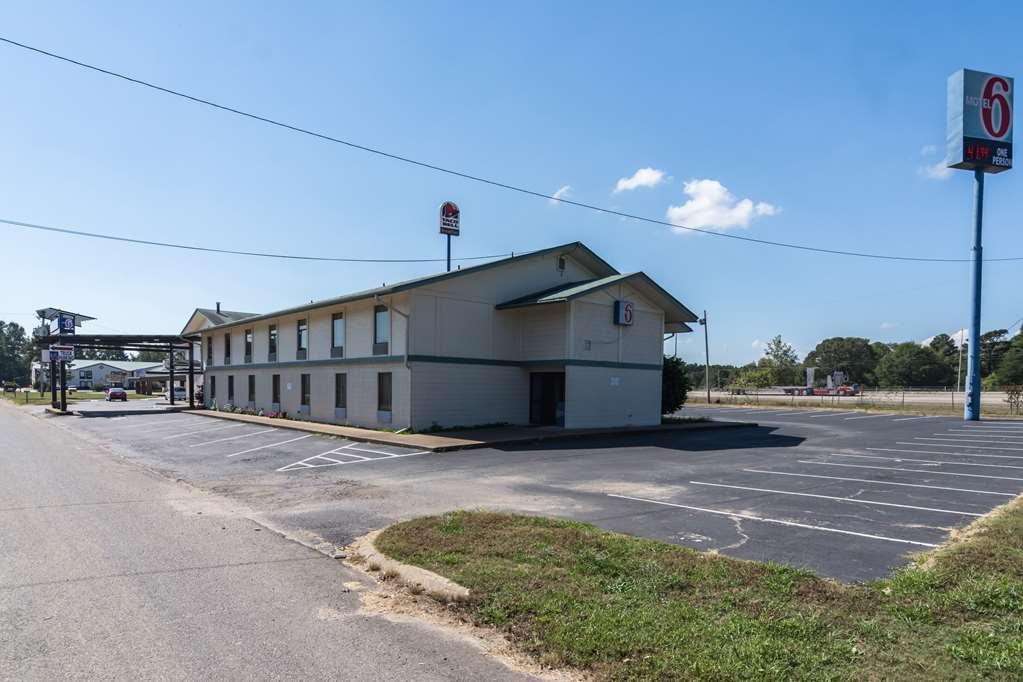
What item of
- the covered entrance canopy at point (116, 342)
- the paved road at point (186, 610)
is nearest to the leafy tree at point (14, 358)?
the covered entrance canopy at point (116, 342)

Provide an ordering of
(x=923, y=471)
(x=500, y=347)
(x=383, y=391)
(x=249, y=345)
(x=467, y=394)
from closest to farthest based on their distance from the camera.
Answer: (x=923, y=471) < (x=467, y=394) < (x=383, y=391) < (x=500, y=347) < (x=249, y=345)

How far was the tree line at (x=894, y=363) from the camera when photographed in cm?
10223

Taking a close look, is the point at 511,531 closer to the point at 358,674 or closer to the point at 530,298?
the point at 358,674

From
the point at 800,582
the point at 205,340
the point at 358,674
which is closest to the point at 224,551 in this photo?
the point at 358,674

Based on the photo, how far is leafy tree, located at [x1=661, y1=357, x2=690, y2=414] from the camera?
31453mm

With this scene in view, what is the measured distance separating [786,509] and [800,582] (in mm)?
4611

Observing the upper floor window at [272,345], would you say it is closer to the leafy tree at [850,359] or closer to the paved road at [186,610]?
the paved road at [186,610]

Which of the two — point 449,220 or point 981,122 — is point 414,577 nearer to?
point 449,220

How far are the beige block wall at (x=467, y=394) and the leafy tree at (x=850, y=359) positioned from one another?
11534 centimetres

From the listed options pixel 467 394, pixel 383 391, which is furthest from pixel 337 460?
pixel 467 394

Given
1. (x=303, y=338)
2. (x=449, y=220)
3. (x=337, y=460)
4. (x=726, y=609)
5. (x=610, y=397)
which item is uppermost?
(x=449, y=220)

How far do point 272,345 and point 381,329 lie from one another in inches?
490

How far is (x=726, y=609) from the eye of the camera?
17.0 feet

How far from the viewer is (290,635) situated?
5020 mm
